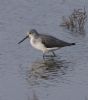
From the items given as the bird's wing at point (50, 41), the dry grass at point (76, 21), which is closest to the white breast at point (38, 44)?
the bird's wing at point (50, 41)

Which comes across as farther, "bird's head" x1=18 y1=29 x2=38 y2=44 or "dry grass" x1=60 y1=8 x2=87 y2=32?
"dry grass" x1=60 y1=8 x2=87 y2=32

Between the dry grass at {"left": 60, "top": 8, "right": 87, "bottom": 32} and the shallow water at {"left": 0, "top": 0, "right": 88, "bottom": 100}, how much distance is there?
0.64 ft

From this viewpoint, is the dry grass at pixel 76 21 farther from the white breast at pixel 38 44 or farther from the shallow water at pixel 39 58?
the white breast at pixel 38 44

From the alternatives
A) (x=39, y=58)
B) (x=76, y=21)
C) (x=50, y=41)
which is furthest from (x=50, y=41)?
(x=76, y=21)

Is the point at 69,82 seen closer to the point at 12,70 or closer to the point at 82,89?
the point at 82,89

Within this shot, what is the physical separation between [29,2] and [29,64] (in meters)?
5.70

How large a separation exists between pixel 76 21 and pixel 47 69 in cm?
344

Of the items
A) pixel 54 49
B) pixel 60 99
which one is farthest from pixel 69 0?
pixel 60 99

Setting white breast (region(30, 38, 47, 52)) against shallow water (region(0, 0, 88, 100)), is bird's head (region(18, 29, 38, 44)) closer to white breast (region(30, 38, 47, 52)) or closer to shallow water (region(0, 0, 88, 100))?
white breast (region(30, 38, 47, 52))

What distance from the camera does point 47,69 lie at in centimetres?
1417

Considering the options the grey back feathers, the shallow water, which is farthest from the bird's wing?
the shallow water

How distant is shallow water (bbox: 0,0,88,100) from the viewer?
12.3m

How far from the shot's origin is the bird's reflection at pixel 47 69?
43.7 ft

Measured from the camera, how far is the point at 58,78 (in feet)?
43.3
